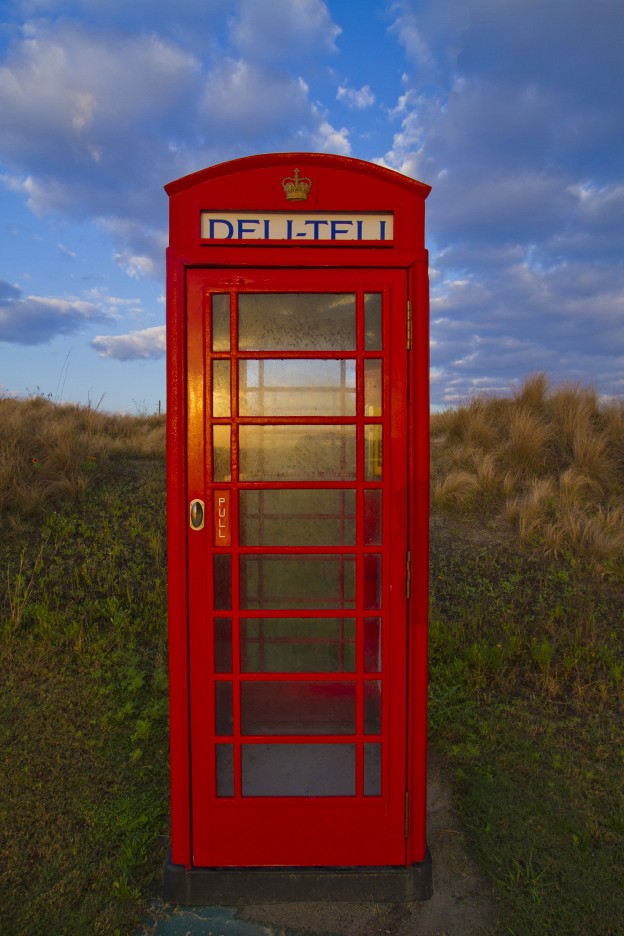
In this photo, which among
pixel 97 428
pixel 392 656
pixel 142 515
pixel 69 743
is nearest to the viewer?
pixel 392 656

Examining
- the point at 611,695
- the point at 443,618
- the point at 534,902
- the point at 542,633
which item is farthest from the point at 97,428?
the point at 534,902

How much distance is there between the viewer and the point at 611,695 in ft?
15.2

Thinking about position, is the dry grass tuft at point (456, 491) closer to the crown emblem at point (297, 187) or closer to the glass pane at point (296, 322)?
the glass pane at point (296, 322)

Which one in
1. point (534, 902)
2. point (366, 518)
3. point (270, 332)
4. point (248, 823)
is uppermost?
point (270, 332)

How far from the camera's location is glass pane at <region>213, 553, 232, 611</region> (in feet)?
8.64

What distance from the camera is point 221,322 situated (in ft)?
8.61

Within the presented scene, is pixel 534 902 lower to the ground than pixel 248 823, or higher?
lower

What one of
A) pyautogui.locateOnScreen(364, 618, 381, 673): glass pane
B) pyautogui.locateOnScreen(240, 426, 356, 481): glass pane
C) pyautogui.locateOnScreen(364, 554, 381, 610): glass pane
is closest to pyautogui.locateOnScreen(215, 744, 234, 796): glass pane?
pyautogui.locateOnScreen(364, 618, 381, 673): glass pane

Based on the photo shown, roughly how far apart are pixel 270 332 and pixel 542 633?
432 centimetres

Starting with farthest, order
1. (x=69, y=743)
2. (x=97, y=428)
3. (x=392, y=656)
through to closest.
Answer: (x=97, y=428)
(x=69, y=743)
(x=392, y=656)

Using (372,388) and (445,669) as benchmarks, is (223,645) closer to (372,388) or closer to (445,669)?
(372,388)

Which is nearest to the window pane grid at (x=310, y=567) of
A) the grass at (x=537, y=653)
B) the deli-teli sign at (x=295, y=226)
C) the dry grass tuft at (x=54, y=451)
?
the deli-teli sign at (x=295, y=226)

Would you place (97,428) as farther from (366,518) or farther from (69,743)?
(366,518)

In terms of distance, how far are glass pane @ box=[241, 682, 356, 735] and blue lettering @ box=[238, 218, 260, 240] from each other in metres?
2.03
